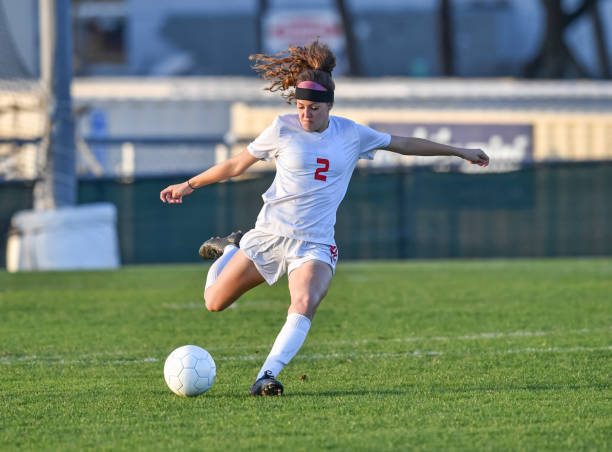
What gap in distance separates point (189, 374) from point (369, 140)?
1.87 meters

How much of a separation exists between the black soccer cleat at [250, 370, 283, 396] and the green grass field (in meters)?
0.09

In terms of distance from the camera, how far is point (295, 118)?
21.9ft

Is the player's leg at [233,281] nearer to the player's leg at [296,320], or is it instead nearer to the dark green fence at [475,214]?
the player's leg at [296,320]

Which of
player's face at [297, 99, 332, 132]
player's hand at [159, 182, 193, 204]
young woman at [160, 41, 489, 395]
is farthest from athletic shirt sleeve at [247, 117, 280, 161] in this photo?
player's hand at [159, 182, 193, 204]

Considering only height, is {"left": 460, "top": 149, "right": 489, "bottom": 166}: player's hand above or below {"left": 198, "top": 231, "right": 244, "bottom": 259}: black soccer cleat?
above

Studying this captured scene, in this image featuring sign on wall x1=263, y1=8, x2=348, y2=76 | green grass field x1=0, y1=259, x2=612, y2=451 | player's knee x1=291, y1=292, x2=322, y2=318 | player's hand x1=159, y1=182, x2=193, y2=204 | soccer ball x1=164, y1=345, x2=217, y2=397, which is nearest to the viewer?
green grass field x1=0, y1=259, x2=612, y2=451

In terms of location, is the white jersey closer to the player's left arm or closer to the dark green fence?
the player's left arm

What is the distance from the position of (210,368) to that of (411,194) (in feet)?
42.6

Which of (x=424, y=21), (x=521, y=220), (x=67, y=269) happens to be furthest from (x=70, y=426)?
(x=424, y=21)

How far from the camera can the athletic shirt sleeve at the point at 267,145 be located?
260 inches

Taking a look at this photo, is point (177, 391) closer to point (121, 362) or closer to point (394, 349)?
point (121, 362)

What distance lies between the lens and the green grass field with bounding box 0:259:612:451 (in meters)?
5.07

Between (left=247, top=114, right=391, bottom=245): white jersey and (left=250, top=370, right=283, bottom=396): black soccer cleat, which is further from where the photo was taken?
(left=247, top=114, right=391, bottom=245): white jersey

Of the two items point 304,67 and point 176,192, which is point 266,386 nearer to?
point 176,192
